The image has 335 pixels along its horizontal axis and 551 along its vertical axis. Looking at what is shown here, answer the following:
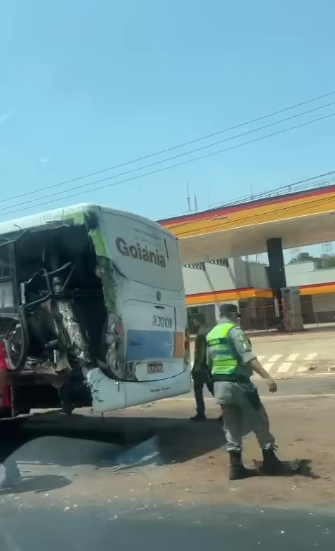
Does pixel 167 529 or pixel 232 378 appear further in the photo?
pixel 232 378

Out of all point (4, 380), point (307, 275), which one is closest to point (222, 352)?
point (4, 380)

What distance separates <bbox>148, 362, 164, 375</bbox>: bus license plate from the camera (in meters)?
8.63

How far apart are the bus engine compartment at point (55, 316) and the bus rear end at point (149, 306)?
24 cm

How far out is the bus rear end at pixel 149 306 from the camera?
320 inches

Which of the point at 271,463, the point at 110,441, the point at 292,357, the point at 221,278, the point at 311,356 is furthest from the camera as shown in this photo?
the point at 221,278

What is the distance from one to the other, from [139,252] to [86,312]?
1.08 metres

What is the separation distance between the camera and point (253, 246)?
134 feet

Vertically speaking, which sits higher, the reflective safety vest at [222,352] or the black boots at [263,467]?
the reflective safety vest at [222,352]

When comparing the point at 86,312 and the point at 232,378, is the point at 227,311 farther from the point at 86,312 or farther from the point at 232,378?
the point at 86,312

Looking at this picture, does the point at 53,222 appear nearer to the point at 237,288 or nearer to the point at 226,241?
the point at 226,241

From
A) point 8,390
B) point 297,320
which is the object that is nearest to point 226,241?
point 297,320

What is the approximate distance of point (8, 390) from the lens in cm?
827

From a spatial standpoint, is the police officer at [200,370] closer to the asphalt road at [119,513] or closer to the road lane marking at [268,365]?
the asphalt road at [119,513]

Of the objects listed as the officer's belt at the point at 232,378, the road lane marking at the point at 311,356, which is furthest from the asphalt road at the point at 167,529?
the road lane marking at the point at 311,356
